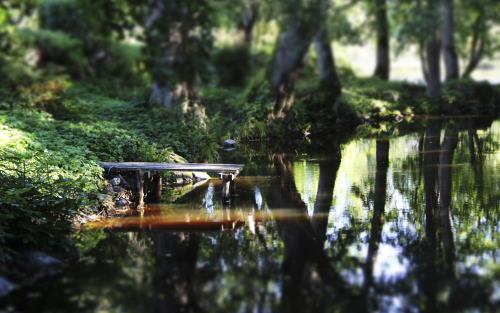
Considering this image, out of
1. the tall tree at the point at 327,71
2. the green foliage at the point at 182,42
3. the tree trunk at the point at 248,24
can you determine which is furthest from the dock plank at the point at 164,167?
the tree trunk at the point at 248,24

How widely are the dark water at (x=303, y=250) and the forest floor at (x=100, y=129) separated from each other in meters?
0.69

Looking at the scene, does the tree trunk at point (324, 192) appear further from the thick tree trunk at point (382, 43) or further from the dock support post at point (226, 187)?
the thick tree trunk at point (382, 43)

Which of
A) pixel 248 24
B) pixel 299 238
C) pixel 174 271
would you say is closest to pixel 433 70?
pixel 248 24

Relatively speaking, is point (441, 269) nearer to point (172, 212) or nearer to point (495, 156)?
point (172, 212)

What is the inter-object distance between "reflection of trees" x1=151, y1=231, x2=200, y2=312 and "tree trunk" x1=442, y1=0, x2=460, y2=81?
2317cm

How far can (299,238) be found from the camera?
352 inches

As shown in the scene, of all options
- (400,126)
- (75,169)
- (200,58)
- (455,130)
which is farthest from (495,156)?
(200,58)

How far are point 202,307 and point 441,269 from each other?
2680mm

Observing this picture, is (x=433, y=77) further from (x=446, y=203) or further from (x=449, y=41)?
(x=446, y=203)

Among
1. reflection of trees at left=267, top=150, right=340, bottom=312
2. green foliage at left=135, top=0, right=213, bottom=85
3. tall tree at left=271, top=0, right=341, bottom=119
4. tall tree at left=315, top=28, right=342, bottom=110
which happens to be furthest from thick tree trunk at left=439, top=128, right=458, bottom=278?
tall tree at left=315, top=28, right=342, bottom=110

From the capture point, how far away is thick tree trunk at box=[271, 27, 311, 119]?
72.9 ft

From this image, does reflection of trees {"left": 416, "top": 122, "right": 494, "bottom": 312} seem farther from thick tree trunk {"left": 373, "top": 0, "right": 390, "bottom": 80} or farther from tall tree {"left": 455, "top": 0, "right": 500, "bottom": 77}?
tall tree {"left": 455, "top": 0, "right": 500, "bottom": 77}

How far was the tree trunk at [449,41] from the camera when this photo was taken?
29422 mm

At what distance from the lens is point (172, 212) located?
10.7 metres
